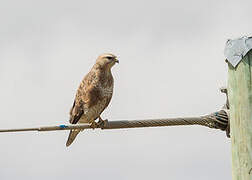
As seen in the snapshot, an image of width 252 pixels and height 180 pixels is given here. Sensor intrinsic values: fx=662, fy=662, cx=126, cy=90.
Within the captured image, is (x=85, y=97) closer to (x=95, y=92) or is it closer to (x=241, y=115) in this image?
(x=95, y=92)

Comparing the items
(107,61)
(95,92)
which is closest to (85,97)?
(95,92)

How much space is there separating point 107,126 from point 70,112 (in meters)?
4.18

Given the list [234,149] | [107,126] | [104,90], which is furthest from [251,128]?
[104,90]

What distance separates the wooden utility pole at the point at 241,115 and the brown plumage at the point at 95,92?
461 cm

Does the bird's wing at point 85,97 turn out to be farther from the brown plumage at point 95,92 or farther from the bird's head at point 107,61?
the bird's head at point 107,61

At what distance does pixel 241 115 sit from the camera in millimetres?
5410

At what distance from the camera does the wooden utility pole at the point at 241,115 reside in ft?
17.4

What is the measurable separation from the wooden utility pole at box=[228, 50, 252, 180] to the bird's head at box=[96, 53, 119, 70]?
194 inches

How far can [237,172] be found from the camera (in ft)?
17.5

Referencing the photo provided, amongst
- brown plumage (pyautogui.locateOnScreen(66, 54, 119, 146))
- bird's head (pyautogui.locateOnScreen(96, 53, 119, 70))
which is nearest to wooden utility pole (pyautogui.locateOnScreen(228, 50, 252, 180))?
brown plumage (pyautogui.locateOnScreen(66, 54, 119, 146))

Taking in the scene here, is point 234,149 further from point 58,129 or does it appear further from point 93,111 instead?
point 93,111

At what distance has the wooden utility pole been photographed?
209 inches

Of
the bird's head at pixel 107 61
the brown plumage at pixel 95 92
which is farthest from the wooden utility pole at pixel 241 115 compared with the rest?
the bird's head at pixel 107 61

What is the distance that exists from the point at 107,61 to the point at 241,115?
16.7 feet
